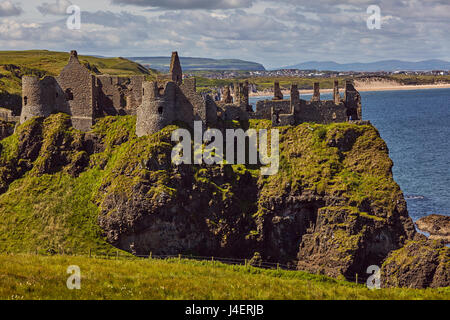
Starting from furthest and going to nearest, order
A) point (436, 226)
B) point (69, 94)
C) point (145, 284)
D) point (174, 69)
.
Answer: point (436, 226) → point (174, 69) → point (69, 94) → point (145, 284)

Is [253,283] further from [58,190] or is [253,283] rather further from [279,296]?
[58,190]

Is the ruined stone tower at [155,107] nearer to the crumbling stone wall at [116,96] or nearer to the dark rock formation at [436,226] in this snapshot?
the crumbling stone wall at [116,96]

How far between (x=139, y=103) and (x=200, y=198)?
44.4ft

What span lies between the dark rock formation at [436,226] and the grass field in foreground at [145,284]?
155 ft

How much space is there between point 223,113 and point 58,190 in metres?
19.9

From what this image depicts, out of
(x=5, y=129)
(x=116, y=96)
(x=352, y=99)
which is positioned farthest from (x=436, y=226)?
(x=5, y=129)

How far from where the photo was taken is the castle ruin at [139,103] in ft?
210

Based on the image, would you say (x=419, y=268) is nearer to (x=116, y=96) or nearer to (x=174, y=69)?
(x=174, y=69)

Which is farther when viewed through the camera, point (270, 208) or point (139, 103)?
point (139, 103)

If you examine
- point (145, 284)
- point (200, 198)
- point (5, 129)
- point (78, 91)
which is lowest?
point (200, 198)

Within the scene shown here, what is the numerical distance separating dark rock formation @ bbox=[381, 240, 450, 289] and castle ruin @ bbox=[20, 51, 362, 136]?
18.3 m

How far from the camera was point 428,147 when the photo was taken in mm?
150500

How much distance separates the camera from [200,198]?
6141 centimetres

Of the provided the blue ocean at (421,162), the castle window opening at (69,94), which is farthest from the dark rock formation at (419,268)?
the castle window opening at (69,94)
